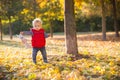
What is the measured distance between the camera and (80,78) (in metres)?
7.67

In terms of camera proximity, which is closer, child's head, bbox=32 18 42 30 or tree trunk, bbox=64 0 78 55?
child's head, bbox=32 18 42 30

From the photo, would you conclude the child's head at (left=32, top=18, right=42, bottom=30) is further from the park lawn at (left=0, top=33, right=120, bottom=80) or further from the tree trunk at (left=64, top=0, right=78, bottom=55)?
the tree trunk at (left=64, top=0, right=78, bottom=55)

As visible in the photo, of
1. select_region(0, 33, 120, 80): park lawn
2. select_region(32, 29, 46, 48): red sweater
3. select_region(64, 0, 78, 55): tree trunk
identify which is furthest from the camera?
select_region(64, 0, 78, 55): tree trunk

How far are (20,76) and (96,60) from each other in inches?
133

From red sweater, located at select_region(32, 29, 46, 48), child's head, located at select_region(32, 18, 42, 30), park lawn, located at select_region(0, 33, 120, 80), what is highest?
child's head, located at select_region(32, 18, 42, 30)

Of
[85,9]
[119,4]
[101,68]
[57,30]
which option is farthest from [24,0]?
[101,68]

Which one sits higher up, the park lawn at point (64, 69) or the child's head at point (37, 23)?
the child's head at point (37, 23)

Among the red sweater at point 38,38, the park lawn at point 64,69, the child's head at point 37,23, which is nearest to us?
the park lawn at point 64,69

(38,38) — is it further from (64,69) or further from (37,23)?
(64,69)

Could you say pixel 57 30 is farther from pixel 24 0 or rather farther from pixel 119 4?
pixel 119 4

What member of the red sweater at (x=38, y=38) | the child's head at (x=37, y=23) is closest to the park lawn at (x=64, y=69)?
the red sweater at (x=38, y=38)

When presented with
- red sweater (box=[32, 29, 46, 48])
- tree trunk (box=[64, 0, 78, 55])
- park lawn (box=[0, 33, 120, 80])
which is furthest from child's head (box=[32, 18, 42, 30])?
tree trunk (box=[64, 0, 78, 55])

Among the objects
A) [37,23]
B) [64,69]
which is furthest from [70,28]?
[64,69]

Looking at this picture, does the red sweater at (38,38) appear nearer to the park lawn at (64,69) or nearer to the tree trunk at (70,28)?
the park lawn at (64,69)
